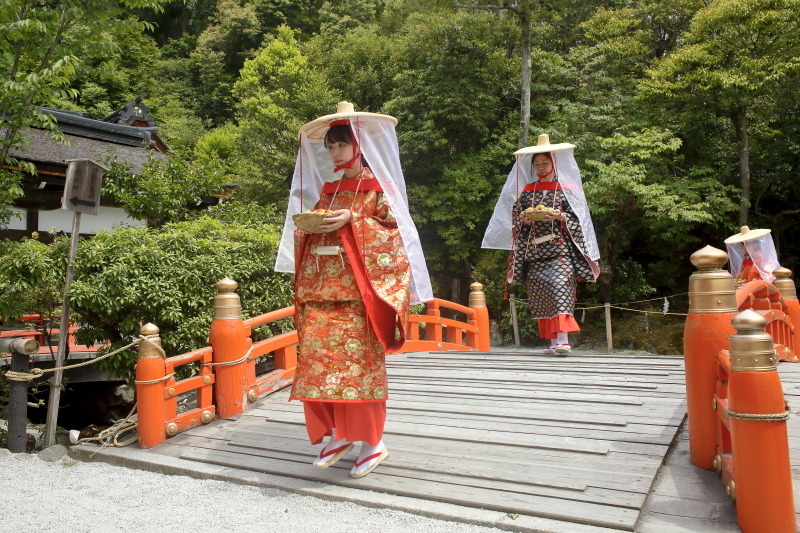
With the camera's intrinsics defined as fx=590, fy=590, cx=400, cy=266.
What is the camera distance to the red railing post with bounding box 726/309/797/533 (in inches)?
81.3

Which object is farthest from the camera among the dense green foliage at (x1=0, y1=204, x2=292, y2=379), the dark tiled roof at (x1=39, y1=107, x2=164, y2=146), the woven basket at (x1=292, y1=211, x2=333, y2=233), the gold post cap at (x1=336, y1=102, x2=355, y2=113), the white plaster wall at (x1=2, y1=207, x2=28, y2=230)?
the dark tiled roof at (x1=39, y1=107, x2=164, y2=146)

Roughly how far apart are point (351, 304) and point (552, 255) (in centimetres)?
332

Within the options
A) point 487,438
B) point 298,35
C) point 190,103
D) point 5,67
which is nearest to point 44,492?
point 487,438

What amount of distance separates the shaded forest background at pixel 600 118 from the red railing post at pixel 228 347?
4823 mm

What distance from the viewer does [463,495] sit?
2703 millimetres

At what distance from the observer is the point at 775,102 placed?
506 inches

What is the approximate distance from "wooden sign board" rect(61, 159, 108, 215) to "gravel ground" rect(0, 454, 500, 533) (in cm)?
186

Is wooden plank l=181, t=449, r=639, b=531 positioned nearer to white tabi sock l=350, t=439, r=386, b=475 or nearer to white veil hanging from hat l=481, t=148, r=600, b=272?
white tabi sock l=350, t=439, r=386, b=475

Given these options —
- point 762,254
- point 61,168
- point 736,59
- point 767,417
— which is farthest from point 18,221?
point 736,59

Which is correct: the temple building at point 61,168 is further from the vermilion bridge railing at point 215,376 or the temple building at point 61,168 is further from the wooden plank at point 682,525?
the wooden plank at point 682,525

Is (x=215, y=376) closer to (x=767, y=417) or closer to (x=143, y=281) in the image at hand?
(x=143, y=281)

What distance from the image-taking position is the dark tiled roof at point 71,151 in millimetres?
9008

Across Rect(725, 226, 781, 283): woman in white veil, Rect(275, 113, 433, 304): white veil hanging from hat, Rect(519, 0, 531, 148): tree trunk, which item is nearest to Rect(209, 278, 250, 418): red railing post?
Rect(275, 113, 433, 304): white veil hanging from hat

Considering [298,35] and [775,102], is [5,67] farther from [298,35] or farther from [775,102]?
[298,35]
